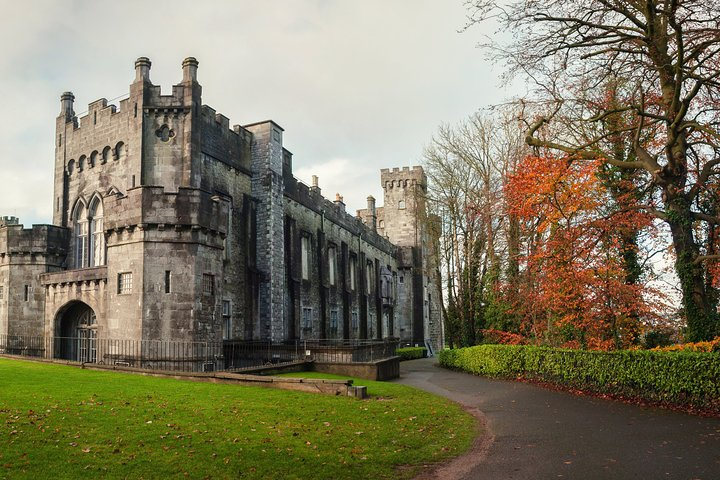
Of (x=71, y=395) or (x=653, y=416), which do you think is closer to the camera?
(x=71, y=395)

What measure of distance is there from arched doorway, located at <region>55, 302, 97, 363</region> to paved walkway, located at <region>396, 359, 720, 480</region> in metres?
15.8

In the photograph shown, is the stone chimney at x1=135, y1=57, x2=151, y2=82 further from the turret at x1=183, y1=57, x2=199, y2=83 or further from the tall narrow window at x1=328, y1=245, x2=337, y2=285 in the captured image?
the tall narrow window at x1=328, y1=245, x2=337, y2=285

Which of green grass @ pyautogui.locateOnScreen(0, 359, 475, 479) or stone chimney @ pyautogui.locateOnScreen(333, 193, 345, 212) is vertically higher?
stone chimney @ pyautogui.locateOnScreen(333, 193, 345, 212)

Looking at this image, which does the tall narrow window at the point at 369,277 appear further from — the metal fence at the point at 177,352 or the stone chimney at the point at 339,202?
the metal fence at the point at 177,352

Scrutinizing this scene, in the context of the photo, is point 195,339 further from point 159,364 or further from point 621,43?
point 621,43

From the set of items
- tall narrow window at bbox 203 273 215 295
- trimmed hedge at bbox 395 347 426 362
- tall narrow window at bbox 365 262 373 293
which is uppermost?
tall narrow window at bbox 365 262 373 293

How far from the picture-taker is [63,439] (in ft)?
27.7

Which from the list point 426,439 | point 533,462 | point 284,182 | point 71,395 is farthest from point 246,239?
point 533,462

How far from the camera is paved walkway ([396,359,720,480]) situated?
27.4 ft

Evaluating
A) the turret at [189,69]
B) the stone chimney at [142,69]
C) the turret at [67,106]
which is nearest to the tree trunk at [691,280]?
the turret at [189,69]

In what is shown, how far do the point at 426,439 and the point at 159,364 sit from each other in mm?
12198

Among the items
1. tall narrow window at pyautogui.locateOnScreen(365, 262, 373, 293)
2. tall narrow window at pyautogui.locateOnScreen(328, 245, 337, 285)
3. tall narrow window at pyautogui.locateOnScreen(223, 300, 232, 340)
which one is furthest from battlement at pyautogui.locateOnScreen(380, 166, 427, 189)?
tall narrow window at pyautogui.locateOnScreen(223, 300, 232, 340)

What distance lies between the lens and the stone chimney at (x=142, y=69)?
2472 cm

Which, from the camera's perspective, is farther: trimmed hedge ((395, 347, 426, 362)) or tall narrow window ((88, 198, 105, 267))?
trimmed hedge ((395, 347, 426, 362))
